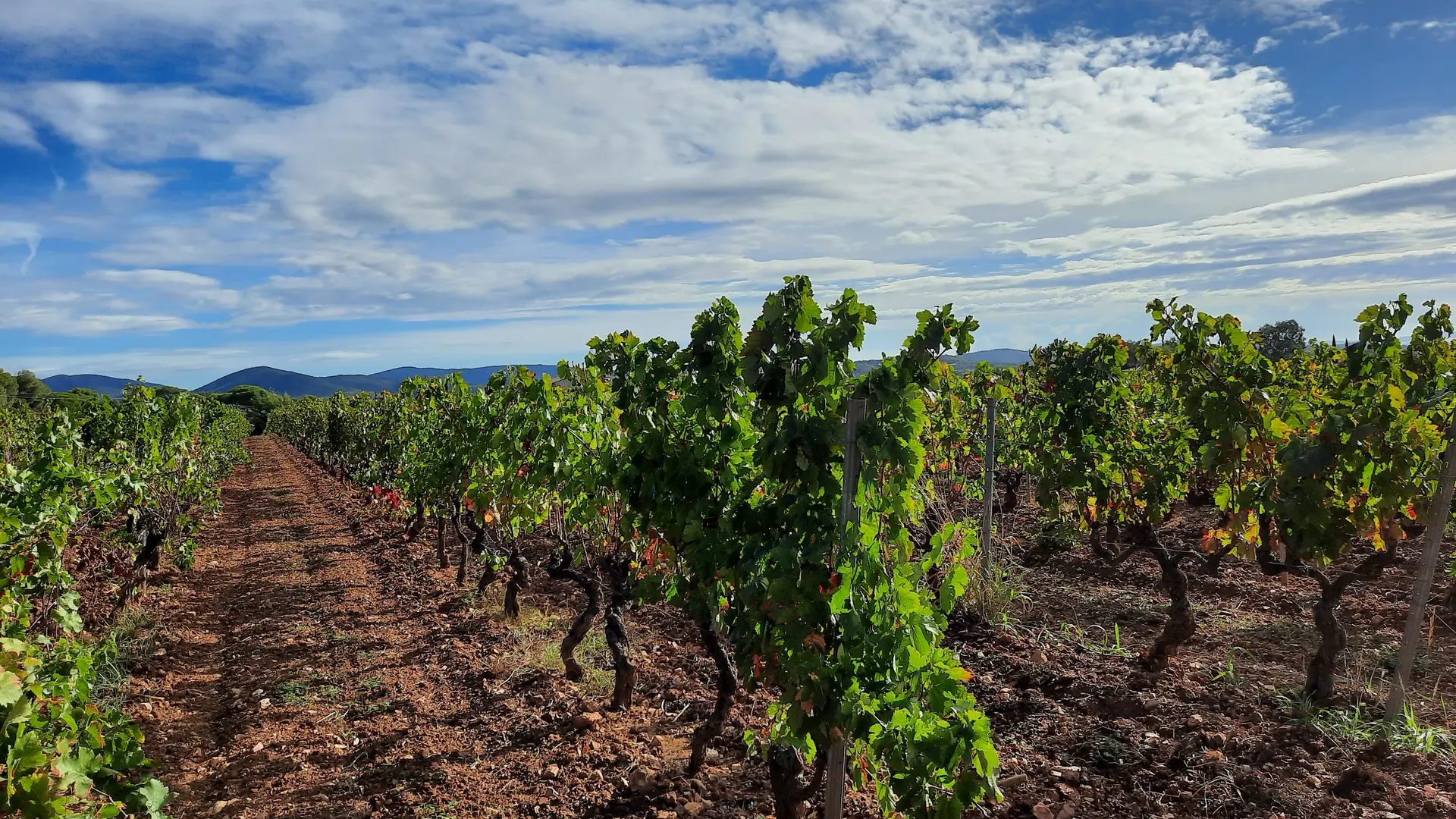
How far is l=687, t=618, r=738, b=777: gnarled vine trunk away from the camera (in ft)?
14.3

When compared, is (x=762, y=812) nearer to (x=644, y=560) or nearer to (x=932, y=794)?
(x=932, y=794)

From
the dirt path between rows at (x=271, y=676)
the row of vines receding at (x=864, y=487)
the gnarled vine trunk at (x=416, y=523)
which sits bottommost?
the dirt path between rows at (x=271, y=676)

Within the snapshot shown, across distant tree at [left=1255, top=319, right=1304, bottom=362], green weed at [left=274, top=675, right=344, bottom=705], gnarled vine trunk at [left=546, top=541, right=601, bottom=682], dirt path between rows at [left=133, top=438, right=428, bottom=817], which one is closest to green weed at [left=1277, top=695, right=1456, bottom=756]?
gnarled vine trunk at [left=546, top=541, right=601, bottom=682]

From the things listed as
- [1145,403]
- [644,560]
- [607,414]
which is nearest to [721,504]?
[644,560]

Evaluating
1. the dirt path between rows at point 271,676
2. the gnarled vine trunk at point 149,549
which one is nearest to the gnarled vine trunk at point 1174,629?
the dirt path between rows at point 271,676

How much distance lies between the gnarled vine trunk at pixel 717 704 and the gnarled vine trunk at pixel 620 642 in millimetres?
903

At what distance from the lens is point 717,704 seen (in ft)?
14.8

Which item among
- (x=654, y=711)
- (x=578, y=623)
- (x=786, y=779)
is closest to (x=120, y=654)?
(x=578, y=623)

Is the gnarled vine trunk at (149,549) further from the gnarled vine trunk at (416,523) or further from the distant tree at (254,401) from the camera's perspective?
the distant tree at (254,401)

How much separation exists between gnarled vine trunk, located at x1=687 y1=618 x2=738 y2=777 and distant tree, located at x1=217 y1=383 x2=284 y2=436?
66909 mm

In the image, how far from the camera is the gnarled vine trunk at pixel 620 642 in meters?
5.34

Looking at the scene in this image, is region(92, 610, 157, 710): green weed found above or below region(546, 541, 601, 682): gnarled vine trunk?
below

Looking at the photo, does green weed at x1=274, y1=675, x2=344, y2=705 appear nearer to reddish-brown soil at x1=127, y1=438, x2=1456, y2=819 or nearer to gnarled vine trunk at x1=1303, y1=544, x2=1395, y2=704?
reddish-brown soil at x1=127, y1=438, x2=1456, y2=819

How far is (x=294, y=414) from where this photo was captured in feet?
105
